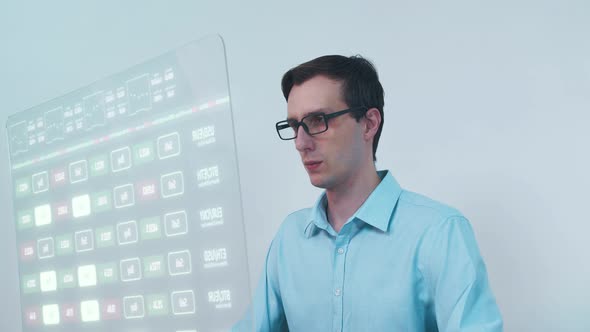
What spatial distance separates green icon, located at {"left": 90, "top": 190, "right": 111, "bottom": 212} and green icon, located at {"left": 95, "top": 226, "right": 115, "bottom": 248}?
32mm

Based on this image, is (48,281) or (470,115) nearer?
(48,281)

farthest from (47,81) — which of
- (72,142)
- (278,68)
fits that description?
(72,142)

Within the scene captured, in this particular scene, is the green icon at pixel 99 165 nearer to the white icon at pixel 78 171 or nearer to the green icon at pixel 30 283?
the white icon at pixel 78 171

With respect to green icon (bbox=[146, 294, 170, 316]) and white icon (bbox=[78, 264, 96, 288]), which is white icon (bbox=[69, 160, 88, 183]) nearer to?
white icon (bbox=[78, 264, 96, 288])

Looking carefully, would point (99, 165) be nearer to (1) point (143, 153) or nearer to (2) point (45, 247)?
(1) point (143, 153)

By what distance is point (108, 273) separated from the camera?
3.32 ft

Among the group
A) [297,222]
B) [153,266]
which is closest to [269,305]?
[297,222]

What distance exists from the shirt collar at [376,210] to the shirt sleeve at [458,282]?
0.31 ft

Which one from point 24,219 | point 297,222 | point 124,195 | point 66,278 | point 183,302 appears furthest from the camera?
point 297,222

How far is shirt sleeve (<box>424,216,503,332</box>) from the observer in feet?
3.23

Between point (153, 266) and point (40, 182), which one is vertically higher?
point (40, 182)

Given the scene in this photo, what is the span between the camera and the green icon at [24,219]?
3.90 feet

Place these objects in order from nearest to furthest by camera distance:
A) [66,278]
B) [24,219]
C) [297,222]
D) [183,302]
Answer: [183,302] → [66,278] → [24,219] → [297,222]

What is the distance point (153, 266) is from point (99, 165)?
212mm
